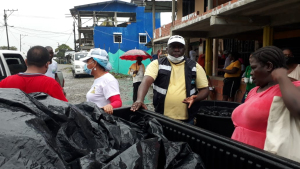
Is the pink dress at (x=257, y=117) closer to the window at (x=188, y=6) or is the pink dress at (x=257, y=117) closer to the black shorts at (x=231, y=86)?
the black shorts at (x=231, y=86)

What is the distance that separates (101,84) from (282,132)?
68.4 inches

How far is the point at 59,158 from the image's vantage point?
3.09 ft

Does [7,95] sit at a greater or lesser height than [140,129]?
greater

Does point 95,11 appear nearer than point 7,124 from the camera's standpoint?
No

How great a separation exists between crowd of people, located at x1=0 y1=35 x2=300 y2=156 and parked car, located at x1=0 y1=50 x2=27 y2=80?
2.63m

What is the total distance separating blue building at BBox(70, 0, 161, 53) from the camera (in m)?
28.1

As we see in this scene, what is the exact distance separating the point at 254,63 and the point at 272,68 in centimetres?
12

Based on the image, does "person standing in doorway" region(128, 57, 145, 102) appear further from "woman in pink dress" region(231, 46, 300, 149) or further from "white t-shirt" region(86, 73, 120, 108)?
"woman in pink dress" region(231, 46, 300, 149)

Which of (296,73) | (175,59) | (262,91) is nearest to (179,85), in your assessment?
(175,59)

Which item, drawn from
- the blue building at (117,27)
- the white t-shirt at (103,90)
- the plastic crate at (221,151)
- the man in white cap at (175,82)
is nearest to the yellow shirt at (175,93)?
the man in white cap at (175,82)

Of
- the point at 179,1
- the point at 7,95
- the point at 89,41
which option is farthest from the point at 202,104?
the point at 89,41

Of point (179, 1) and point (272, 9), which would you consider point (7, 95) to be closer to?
point (272, 9)

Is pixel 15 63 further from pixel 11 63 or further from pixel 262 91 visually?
pixel 262 91

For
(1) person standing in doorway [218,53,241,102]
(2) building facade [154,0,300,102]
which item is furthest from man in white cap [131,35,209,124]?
(1) person standing in doorway [218,53,241,102]
